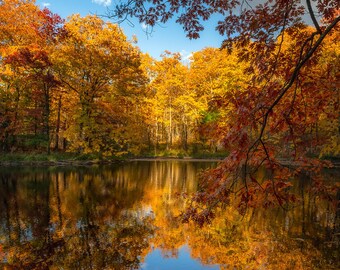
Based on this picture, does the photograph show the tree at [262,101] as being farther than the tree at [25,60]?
No

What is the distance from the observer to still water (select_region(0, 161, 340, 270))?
6109mm

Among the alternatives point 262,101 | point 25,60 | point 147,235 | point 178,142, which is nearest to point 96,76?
point 25,60

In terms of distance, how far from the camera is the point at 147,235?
769 centimetres

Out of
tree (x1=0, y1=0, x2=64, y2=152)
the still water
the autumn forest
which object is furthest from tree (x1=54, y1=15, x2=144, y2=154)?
the still water

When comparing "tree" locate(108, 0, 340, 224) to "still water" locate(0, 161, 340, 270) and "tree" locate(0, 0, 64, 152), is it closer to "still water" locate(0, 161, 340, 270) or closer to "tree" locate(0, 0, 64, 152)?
"still water" locate(0, 161, 340, 270)

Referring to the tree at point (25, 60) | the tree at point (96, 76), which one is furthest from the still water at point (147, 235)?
the tree at point (25, 60)

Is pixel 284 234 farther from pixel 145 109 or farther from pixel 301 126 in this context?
pixel 145 109

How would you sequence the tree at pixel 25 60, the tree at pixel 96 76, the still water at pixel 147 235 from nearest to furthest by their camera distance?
1. the still water at pixel 147 235
2. the tree at pixel 25 60
3. the tree at pixel 96 76

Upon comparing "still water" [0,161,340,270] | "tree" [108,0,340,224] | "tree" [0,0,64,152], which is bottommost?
"still water" [0,161,340,270]

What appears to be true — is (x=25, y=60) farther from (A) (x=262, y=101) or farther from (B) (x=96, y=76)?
(A) (x=262, y=101)

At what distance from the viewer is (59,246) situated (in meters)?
6.70

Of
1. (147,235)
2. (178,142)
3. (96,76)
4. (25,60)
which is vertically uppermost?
(25,60)

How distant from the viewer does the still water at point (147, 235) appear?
6.11m

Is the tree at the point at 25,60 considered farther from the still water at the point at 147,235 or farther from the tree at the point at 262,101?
the tree at the point at 262,101
